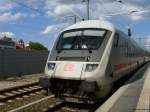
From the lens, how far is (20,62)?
95.0 feet

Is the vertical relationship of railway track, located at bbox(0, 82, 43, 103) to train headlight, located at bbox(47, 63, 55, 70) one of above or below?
below

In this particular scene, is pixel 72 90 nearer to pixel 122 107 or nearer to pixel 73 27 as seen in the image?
pixel 122 107

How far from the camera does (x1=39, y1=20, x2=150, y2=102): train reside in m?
11.3

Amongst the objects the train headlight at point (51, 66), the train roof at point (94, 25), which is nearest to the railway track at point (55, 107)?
the train headlight at point (51, 66)

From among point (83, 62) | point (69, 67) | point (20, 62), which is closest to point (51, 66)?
point (69, 67)

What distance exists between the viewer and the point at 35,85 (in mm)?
19578

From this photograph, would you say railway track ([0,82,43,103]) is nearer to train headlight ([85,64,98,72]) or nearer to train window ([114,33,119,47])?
train headlight ([85,64,98,72])

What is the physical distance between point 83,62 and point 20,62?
58.9 ft

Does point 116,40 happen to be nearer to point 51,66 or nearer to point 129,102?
point 51,66

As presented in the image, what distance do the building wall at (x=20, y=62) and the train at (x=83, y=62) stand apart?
Result: 13.4 meters

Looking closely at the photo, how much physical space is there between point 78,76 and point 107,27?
2.83 metres

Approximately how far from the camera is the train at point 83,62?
11289mm

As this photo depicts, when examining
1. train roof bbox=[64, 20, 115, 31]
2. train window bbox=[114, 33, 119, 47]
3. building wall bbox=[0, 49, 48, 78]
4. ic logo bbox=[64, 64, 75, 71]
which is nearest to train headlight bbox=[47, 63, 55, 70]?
ic logo bbox=[64, 64, 75, 71]

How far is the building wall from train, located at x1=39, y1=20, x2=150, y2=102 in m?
13.4
